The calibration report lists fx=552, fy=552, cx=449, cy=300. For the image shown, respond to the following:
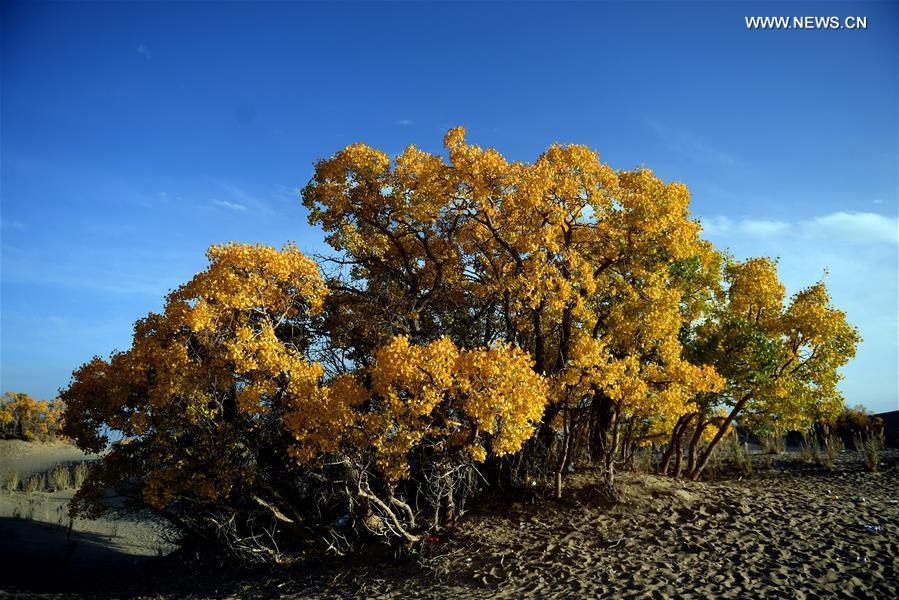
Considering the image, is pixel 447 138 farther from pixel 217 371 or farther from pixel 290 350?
pixel 217 371

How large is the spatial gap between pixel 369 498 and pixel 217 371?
391 centimetres

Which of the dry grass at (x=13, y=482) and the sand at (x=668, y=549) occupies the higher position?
the sand at (x=668, y=549)

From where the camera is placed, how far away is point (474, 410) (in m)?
9.02

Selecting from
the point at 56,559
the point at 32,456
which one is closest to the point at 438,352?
the point at 56,559

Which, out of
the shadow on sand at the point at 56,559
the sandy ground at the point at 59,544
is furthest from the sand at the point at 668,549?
the sandy ground at the point at 59,544

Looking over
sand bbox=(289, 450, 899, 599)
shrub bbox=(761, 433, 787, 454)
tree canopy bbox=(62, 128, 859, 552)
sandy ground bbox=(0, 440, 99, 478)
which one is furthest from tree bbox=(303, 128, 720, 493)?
sandy ground bbox=(0, 440, 99, 478)

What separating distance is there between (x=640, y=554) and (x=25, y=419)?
37.2 m

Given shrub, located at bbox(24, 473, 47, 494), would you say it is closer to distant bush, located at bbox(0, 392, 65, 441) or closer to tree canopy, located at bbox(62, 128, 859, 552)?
distant bush, located at bbox(0, 392, 65, 441)

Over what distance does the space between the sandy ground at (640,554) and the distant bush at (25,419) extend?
80.4 ft

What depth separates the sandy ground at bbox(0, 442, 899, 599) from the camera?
346 inches

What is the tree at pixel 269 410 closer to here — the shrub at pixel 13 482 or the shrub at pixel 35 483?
the shrub at pixel 35 483

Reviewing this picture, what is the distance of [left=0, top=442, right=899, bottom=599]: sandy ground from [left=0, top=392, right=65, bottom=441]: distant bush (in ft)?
80.4

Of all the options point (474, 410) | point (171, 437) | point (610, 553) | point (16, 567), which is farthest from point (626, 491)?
point (16, 567)

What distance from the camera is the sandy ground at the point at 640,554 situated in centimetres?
880
